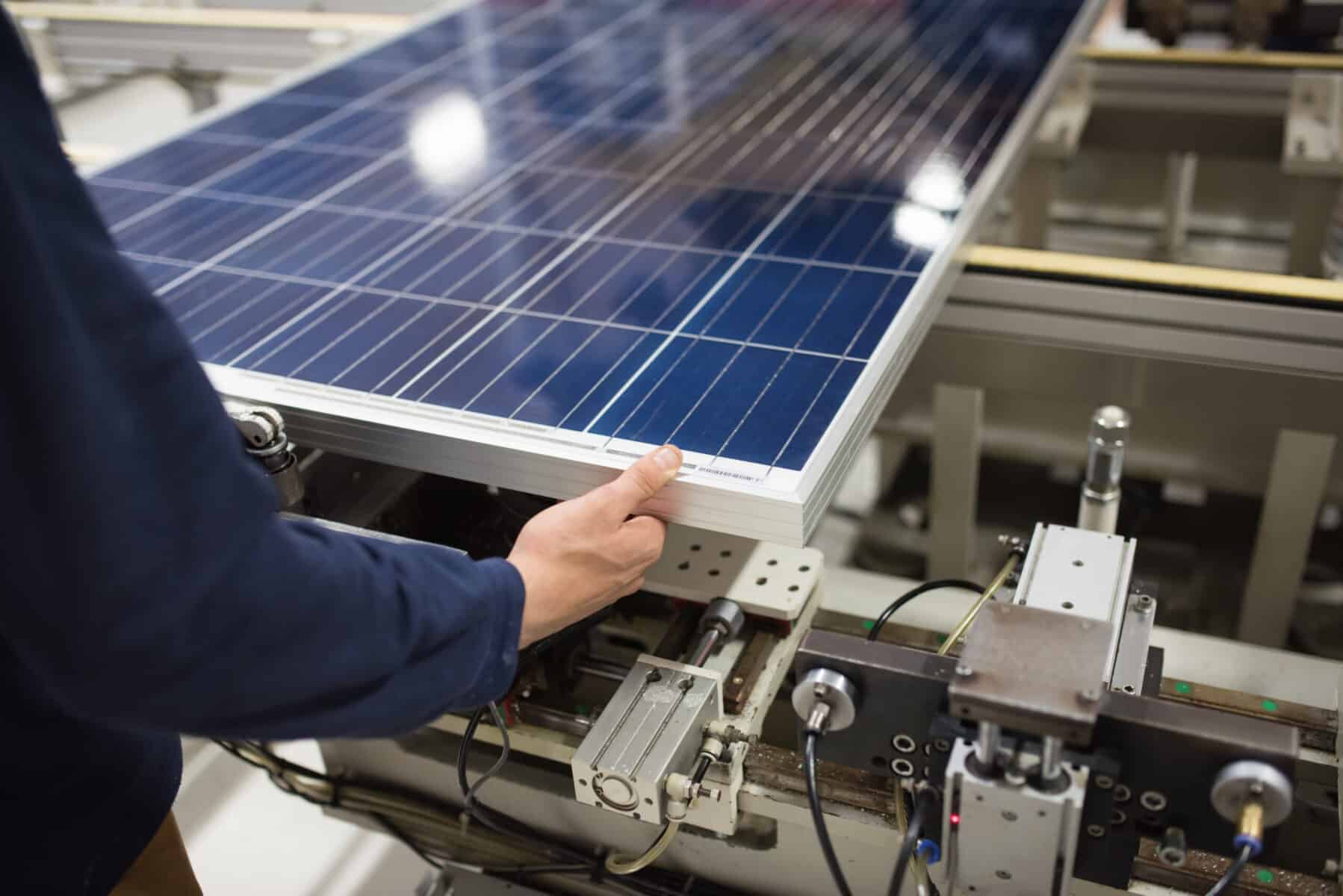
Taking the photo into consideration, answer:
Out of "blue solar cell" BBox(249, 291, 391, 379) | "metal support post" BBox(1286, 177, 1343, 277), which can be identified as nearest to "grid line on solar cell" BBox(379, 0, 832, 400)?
"blue solar cell" BBox(249, 291, 391, 379)

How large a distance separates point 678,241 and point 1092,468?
65 cm

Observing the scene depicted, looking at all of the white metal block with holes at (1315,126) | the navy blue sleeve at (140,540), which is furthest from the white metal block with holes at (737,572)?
the white metal block with holes at (1315,126)

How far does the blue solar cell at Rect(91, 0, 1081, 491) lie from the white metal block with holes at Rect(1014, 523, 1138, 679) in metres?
0.26

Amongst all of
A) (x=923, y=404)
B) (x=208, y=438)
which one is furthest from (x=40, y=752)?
(x=923, y=404)

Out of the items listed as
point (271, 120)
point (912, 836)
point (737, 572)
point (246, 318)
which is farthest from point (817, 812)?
point (271, 120)

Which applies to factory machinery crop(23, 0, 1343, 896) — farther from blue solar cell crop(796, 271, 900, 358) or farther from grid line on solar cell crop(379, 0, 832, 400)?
blue solar cell crop(796, 271, 900, 358)

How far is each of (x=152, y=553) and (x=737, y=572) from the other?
31.3 inches

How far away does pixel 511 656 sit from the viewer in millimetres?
1003

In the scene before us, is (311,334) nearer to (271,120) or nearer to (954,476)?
(271,120)

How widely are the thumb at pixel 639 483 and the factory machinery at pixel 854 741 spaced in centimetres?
21

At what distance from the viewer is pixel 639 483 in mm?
1152

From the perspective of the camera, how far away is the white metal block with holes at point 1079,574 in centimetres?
115

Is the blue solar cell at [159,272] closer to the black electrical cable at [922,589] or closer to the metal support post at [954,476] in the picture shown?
the black electrical cable at [922,589]

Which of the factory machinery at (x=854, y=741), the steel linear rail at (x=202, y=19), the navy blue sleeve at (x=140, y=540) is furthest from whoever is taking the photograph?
the steel linear rail at (x=202, y=19)
